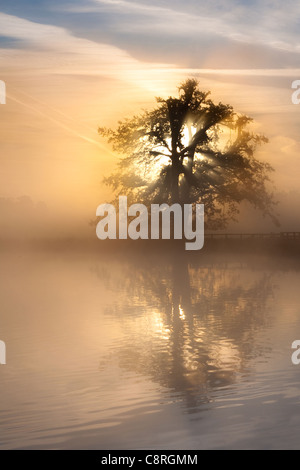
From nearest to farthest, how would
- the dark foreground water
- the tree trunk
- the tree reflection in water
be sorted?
the dark foreground water → the tree reflection in water → the tree trunk

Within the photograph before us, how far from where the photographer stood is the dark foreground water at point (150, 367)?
1076 cm

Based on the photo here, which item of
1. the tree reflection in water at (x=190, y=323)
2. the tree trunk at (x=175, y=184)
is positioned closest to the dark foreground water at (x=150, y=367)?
the tree reflection in water at (x=190, y=323)

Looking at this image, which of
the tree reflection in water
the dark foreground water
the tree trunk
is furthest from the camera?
the tree trunk

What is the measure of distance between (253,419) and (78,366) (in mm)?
5111

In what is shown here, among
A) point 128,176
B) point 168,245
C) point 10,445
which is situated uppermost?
point 128,176

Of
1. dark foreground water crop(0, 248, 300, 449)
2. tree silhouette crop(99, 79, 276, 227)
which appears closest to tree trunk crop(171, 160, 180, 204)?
tree silhouette crop(99, 79, 276, 227)

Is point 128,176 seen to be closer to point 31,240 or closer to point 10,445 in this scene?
point 31,240

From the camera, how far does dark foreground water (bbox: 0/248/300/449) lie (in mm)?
10758

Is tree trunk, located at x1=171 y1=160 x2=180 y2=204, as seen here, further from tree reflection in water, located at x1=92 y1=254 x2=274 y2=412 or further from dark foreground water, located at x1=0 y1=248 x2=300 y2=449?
dark foreground water, located at x1=0 y1=248 x2=300 y2=449

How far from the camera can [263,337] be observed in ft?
63.1

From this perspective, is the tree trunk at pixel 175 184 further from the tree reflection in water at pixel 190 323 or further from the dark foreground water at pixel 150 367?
the dark foreground water at pixel 150 367

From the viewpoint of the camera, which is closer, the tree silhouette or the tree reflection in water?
the tree reflection in water

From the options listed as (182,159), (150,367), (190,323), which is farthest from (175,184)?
(150,367)

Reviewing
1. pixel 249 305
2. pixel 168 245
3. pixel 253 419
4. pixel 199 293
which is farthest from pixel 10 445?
pixel 168 245
